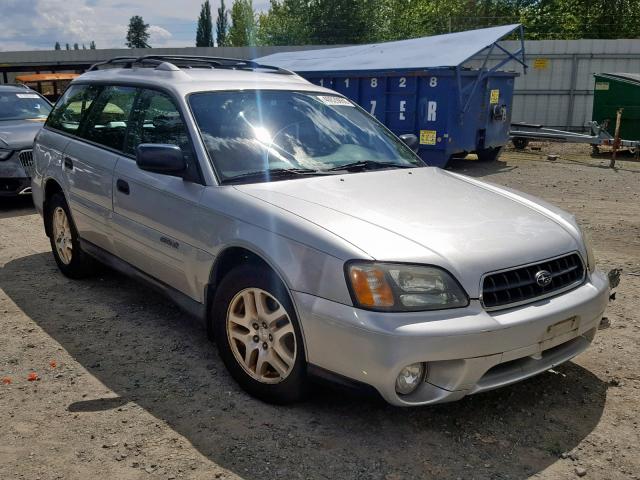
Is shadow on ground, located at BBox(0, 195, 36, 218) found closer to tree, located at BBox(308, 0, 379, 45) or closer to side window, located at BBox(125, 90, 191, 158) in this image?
side window, located at BBox(125, 90, 191, 158)

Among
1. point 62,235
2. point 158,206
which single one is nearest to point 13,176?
point 62,235

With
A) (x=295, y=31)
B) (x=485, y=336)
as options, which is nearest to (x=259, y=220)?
(x=485, y=336)

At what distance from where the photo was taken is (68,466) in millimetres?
2742

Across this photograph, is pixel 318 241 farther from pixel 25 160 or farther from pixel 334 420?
pixel 25 160

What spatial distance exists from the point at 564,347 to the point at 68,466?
A: 2.40 m

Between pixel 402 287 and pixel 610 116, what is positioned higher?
pixel 610 116

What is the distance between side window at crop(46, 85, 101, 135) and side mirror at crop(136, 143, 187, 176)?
1749 mm

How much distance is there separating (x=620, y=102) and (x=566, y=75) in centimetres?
485

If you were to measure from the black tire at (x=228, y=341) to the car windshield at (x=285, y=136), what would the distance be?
0.61 m

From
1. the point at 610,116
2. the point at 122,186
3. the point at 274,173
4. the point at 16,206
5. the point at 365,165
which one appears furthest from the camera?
the point at 610,116

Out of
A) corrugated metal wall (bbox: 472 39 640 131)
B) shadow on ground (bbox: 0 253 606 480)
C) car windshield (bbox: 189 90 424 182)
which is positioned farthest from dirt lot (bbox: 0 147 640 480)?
corrugated metal wall (bbox: 472 39 640 131)

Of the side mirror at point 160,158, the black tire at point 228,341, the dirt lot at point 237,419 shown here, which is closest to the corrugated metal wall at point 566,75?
the dirt lot at point 237,419

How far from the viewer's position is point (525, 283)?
2867 millimetres

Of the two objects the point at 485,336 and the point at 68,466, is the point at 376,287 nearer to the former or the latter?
the point at 485,336
